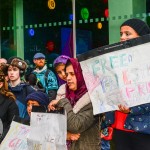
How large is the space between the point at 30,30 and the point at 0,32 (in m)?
0.81

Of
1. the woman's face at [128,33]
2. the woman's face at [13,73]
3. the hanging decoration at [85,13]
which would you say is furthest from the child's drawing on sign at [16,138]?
the hanging decoration at [85,13]

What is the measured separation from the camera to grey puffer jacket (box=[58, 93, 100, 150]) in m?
4.24

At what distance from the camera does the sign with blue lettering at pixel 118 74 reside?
147 inches

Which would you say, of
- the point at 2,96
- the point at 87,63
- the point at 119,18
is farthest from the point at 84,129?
the point at 119,18

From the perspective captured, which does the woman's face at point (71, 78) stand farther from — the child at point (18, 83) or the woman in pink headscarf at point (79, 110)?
the child at point (18, 83)

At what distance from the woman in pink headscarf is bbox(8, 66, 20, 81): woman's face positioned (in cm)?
209

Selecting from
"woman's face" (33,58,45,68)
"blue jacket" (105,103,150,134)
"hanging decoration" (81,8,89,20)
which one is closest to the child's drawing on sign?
"blue jacket" (105,103,150,134)

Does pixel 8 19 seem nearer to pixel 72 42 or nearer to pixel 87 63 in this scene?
pixel 72 42

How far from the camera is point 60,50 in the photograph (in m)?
9.77

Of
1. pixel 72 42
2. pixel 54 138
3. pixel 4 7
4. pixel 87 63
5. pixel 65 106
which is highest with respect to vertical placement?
pixel 4 7

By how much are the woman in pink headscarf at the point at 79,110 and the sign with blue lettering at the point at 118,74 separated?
355 mm

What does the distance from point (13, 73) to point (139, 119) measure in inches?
116

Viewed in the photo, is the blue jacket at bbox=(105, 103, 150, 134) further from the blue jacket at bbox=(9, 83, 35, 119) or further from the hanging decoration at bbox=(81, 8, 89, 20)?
the hanging decoration at bbox=(81, 8, 89, 20)

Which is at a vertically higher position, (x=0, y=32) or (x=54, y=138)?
(x=0, y=32)
